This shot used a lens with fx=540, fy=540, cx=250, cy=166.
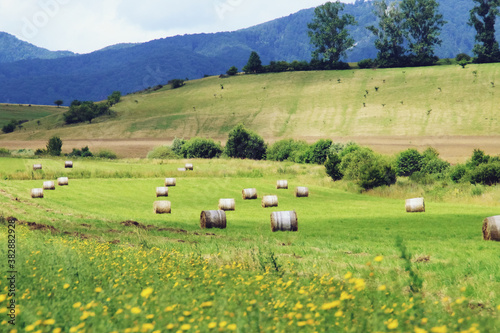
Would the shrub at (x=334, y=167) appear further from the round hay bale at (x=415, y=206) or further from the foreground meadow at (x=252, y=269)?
the round hay bale at (x=415, y=206)

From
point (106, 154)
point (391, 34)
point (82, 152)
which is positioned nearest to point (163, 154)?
point (106, 154)

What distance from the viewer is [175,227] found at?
2833 cm

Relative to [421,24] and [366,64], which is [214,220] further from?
[421,24]

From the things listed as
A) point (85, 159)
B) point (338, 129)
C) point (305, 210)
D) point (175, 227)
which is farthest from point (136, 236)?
point (338, 129)

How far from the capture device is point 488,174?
169ft

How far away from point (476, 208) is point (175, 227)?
65.5 ft

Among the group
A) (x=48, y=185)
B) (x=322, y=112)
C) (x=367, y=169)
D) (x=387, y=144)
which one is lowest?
(x=367, y=169)

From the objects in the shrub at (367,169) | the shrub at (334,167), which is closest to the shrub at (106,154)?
the shrub at (334,167)

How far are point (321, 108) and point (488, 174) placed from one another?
290 ft

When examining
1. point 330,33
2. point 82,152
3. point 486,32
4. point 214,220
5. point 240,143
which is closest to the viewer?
point 214,220

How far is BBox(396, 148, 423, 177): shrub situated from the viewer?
6900 cm

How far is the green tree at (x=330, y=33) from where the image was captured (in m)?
169

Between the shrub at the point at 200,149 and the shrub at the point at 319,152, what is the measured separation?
798 inches

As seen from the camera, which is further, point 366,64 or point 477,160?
point 366,64
